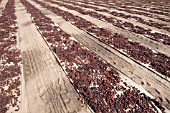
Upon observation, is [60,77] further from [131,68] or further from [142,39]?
[142,39]

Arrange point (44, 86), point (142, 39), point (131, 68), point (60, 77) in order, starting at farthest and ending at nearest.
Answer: point (142, 39) → point (131, 68) → point (60, 77) → point (44, 86)

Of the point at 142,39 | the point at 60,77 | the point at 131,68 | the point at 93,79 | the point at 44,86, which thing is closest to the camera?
the point at 44,86

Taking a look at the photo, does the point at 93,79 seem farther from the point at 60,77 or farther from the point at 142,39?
the point at 142,39

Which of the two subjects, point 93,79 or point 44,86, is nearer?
point 44,86

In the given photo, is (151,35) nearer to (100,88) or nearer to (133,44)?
(133,44)

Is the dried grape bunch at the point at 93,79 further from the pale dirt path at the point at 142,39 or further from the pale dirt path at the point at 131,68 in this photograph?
the pale dirt path at the point at 142,39

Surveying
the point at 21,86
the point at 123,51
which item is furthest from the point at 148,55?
the point at 21,86

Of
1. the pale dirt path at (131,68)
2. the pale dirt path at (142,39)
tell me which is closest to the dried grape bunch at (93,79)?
the pale dirt path at (131,68)

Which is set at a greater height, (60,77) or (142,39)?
(60,77)

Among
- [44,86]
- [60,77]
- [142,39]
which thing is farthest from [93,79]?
[142,39]
